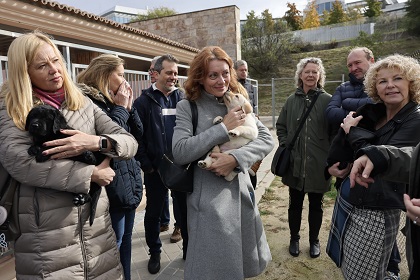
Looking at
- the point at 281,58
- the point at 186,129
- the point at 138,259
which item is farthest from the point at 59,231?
the point at 281,58

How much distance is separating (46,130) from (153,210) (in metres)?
1.75

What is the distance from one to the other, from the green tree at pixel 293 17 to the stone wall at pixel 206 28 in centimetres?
3259

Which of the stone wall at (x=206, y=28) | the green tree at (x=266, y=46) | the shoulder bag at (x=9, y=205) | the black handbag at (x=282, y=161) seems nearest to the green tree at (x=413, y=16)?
the green tree at (x=266, y=46)

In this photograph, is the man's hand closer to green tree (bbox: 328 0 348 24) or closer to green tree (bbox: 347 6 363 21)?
green tree (bbox: 347 6 363 21)

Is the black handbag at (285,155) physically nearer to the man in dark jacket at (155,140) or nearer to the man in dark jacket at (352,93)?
the man in dark jacket at (352,93)

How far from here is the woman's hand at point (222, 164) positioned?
184cm

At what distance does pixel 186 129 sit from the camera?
1.97m

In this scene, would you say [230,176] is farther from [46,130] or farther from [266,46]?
[266,46]

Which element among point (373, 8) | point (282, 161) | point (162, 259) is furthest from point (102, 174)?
point (373, 8)

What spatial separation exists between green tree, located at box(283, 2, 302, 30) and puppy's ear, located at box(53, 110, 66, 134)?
49.7m

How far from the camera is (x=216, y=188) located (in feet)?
6.33

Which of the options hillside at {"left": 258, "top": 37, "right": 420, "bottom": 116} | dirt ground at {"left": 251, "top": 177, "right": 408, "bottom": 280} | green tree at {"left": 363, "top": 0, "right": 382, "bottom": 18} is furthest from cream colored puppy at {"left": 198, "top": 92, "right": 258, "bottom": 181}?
green tree at {"left": 363, "top": 0, "right": 382, "bottom": 18}

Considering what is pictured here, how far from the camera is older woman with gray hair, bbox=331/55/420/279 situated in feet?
6.39

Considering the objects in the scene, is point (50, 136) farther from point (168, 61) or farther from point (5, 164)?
point (168, 61)
